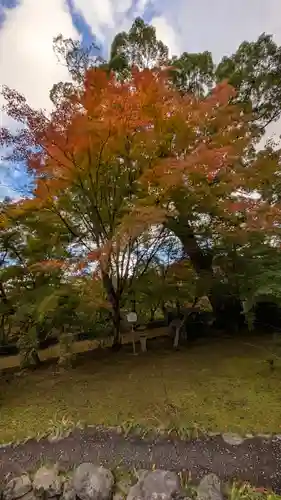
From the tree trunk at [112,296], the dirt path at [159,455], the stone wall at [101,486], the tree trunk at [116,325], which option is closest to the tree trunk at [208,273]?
the tree trunk at [112,296]

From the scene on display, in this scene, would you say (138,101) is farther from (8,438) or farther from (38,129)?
(8,438)

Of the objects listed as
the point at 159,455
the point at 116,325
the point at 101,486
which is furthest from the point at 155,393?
the point at 116,325

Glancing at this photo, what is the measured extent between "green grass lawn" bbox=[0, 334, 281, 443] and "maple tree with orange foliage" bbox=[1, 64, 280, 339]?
1.50 meters

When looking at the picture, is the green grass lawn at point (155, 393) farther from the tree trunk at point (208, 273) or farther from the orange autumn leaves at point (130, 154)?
the orange autumn leaves at point (130, 154)

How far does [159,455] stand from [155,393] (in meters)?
1.13

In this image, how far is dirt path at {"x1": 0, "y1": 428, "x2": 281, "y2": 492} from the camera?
2.78m

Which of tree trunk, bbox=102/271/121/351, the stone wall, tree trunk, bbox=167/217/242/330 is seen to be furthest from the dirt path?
tree trunk, bbox=167/217/242/330

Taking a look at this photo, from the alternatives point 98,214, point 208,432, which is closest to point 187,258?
point 98,214

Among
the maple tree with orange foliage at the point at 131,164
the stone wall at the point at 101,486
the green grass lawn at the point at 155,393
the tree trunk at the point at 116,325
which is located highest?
the maple tree with orange foliage at the point at 131,164

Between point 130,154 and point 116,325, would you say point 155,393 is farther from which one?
point 130,154

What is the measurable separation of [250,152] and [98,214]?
3725 mm

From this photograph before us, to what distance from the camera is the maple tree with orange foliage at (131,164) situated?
4117mm

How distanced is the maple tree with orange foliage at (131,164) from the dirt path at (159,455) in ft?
7.18

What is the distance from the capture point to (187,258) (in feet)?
21.7
